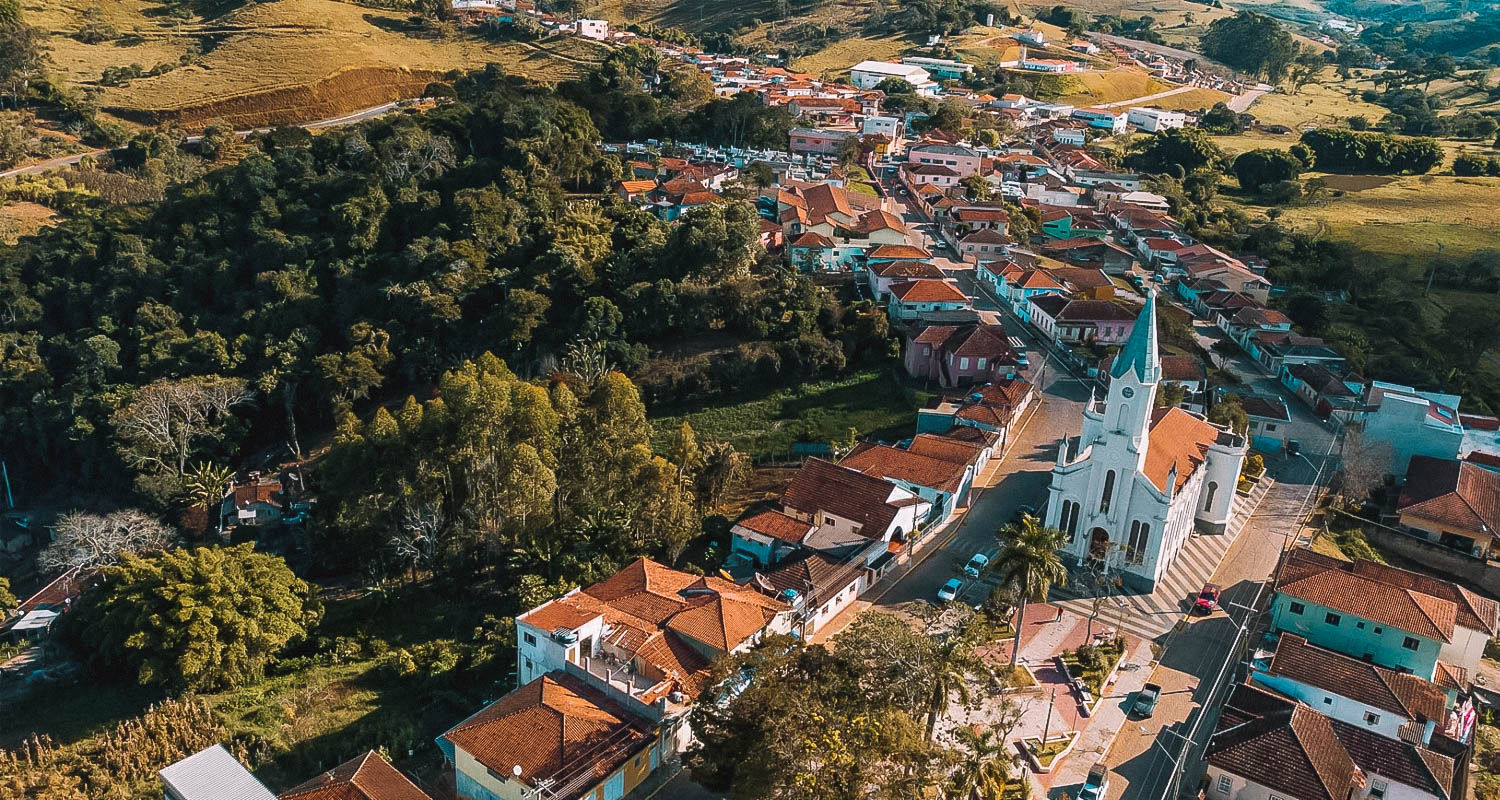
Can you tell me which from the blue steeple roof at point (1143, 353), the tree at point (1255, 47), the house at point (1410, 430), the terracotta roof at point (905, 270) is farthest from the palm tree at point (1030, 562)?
the tree at point (1255, 47)

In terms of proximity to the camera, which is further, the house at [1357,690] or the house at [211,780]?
the house at [1357,690]

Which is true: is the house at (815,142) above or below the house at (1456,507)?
above

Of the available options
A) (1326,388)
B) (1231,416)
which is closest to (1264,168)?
(1326,388)

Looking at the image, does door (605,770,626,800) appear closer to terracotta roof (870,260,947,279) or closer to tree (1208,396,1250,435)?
tree (1208,396,1250,435)

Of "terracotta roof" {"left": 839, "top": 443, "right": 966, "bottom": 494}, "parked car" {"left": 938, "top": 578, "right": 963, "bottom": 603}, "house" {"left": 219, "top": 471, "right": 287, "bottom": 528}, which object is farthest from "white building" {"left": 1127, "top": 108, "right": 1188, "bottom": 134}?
"house" {"left": 219, "top": 471, "right": 287, "bottom": 528}

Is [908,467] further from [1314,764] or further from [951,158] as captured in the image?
[951,158]

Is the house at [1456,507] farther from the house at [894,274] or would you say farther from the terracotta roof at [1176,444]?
the house at [894,274]
